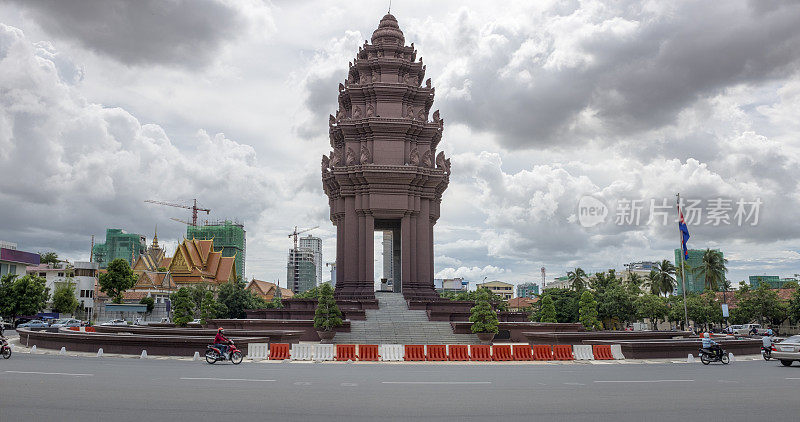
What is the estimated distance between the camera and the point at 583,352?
90.9 feet

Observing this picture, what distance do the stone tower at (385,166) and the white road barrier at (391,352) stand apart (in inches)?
559

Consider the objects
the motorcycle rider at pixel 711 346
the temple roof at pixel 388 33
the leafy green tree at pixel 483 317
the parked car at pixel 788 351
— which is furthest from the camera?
the temple roof at pixel 388 33

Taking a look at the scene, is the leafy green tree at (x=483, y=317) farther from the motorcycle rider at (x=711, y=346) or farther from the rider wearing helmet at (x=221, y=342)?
the rider wearing helmet at (x=221, y=342)

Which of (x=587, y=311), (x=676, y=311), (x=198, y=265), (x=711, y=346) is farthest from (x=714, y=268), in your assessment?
(x=198, y=265)

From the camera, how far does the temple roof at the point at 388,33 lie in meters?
47.6

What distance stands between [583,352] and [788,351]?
323 inches

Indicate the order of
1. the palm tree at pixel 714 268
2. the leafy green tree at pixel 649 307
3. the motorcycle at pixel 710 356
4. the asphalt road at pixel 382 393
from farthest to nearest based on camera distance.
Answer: the palm tree at pixel 714 268
the leafy green tree at pixel 649 307
the motorcycle at pixel 710 356
the asphalt road at pixel 382 393

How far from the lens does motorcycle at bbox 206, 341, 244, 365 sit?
78.5 ft

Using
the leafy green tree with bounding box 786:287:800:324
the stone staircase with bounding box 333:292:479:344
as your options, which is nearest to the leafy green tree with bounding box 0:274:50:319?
the stone staircase with bounding box 333:292:479:344

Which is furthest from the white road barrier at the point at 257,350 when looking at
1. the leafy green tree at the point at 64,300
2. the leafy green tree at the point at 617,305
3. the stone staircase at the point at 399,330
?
the leafy green tree at the point at 64,300

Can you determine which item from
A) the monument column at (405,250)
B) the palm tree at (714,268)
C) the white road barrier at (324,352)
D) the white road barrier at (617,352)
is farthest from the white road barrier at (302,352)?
the palm tree at (714,268)

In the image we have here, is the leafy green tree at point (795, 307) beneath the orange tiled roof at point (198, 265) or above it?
beneath

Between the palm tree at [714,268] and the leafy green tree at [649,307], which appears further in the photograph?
the palm tree at [714,268]

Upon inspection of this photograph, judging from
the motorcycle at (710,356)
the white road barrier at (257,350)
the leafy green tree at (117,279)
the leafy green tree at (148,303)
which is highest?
the leafy green tree at (117,279)
